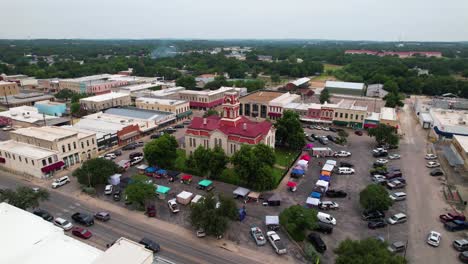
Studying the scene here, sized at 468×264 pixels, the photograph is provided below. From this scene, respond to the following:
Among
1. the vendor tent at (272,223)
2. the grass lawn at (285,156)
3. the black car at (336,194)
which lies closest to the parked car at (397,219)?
the black car at (336,194)

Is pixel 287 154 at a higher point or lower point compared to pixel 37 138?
lower

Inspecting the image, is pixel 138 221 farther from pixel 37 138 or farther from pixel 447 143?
pixel 447 143

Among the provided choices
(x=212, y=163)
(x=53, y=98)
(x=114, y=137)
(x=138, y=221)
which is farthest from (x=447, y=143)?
(x=53, y=98)

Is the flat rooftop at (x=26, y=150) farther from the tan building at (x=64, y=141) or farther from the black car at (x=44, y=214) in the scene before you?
the black car at (x=44, y=214)

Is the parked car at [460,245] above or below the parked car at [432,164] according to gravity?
below

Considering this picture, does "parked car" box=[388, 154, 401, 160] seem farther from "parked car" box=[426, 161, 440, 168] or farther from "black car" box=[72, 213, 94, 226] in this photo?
"black car" box=[72, 213, 94, 226]

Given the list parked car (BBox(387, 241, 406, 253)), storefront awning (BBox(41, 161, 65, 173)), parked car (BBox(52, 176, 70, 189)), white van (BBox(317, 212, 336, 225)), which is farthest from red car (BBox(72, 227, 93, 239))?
parked car (BBox(387, 241, 406, 253))
